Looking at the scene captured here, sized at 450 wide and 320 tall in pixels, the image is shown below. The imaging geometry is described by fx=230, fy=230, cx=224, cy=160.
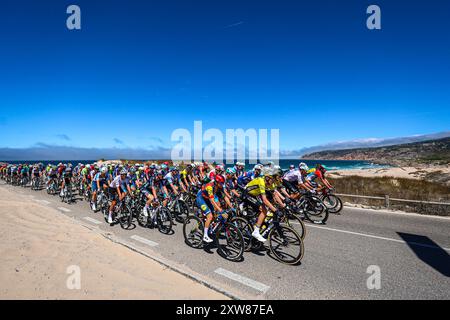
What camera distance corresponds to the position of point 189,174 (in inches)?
415

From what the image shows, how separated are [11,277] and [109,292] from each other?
1856mm

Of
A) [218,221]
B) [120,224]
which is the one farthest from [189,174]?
[218,221]

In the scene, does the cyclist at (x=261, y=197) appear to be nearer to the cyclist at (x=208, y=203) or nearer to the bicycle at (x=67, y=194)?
the cyclist at (x=208, y=203)

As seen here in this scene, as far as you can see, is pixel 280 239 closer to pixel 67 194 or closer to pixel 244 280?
pixel 244 280

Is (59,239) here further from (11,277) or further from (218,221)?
(218,221)

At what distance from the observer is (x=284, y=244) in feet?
17.6

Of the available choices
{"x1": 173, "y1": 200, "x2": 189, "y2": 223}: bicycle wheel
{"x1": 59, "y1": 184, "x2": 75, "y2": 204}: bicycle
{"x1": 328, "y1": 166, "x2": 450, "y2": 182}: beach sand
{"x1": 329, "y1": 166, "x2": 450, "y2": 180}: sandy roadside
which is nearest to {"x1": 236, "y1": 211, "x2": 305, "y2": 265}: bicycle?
{"x1": 173, "y1": 200, "x2": 189, "y2": 223}: bicycle wheel

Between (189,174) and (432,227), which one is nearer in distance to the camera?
(432,227)

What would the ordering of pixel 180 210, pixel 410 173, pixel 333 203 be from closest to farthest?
pixel 180 210 → pixel 333 203 → pixel 410 173

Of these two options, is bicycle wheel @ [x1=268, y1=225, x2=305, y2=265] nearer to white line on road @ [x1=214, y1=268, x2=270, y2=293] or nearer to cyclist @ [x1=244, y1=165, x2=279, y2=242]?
cyclist @ [x1=244, y1=165, x2=279, y2=242]

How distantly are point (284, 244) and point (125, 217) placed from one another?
5760mm

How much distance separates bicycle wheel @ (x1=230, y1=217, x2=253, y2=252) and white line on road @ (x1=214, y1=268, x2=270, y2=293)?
1137 mm

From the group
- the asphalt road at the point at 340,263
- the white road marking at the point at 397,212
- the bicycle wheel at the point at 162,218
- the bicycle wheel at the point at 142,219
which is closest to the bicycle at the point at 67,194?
the asphalt road at the point at 340,263

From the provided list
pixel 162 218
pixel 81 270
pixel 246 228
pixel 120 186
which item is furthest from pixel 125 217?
pixel 246 228
